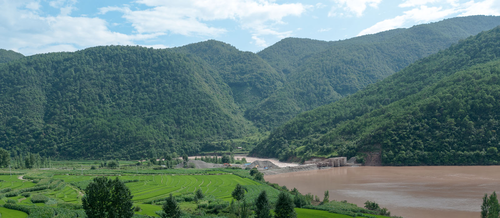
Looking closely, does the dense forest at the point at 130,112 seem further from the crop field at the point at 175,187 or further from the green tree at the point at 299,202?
the green tree at the point at 299,202

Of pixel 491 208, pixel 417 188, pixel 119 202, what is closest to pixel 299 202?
pixel 491 208

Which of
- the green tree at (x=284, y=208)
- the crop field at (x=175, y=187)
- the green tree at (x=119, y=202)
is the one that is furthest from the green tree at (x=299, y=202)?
the green tree at (x=119, y=202)

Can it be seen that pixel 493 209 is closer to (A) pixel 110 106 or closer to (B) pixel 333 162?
(B) pixel 333 162

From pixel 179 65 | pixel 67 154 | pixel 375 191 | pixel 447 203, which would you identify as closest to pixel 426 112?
pixel 375 191

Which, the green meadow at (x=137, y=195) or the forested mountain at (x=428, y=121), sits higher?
the forested mountain at (x=428, y=121)

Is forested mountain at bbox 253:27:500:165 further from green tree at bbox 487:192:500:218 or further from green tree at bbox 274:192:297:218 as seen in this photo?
green tree at bbox 274:192:297:218

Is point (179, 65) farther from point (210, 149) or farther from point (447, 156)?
point (447, 156)

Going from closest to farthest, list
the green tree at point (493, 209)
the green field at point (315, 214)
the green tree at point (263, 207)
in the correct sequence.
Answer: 1. the green tree at point (263, 207)
2. the green tree at point (493, 209)
3. the green field at point (315, 214)

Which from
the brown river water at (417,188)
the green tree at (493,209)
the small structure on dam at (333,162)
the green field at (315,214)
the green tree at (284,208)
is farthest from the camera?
the small structure on dam at (333,162)
